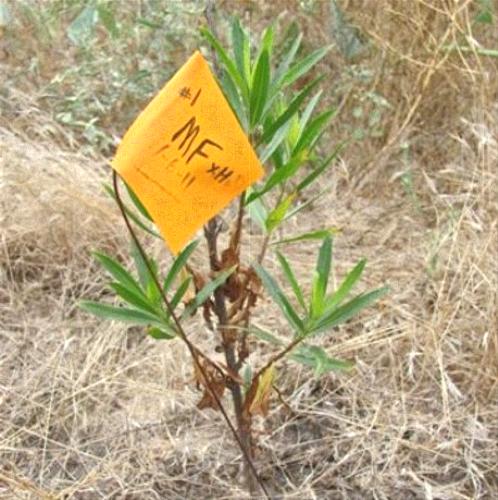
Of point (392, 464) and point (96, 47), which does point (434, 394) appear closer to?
point (392, 464)

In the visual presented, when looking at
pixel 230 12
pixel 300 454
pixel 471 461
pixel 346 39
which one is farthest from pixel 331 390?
pixel 230 12

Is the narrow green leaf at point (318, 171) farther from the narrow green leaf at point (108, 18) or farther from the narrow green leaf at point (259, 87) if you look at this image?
the narrow green leaf at point (108, 18)

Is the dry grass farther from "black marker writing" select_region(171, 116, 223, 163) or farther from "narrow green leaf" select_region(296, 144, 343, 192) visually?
"black marker writing" select_region(171, 116, 223, 163)

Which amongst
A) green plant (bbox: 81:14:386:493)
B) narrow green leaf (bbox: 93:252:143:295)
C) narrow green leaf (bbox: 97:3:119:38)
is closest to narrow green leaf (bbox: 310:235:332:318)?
green plant (bbox: 81:14:386:493)

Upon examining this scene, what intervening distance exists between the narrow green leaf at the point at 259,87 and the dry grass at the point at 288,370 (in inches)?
23.4

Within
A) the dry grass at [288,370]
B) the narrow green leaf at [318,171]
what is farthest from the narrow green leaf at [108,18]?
the narrow green leaf at [318,171]

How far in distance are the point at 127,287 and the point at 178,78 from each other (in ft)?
1.03

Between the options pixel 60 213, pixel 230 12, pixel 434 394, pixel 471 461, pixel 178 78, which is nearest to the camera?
pixel 178 78

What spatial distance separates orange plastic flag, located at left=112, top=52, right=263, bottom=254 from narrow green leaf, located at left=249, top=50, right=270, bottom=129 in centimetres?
11

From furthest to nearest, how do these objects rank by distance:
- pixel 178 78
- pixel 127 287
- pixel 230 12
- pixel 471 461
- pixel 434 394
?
pixel 230 12
pixel 434 394
pixel 471 461
pixel 127 287
pixel 178 78

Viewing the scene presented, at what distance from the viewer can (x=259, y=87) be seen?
3.77 ft

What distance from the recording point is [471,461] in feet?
5.10

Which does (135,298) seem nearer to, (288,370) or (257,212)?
(257,212)

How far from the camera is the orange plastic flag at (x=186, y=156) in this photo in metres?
1.00
